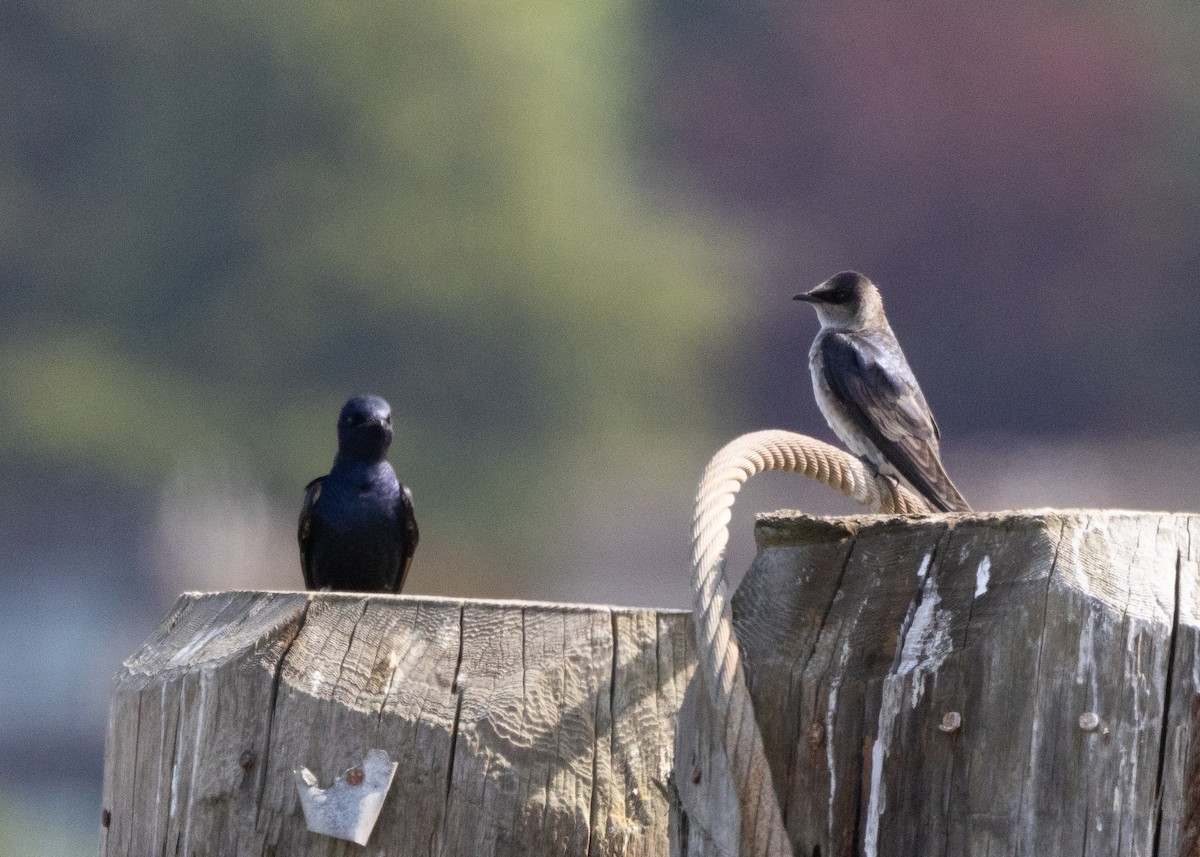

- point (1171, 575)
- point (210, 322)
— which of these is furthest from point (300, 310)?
point (1171, 575)

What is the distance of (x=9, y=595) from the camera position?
955 centimetres

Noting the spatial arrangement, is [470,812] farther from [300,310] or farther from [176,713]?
[300,310]

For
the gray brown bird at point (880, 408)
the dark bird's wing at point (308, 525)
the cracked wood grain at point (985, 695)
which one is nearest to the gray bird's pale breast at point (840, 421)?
the gray brown bird at point (880, 408)

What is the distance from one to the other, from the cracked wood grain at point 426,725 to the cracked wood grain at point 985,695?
0.39 meters

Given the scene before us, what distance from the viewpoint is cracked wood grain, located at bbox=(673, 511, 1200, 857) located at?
1461 mm

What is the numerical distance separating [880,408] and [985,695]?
3413 mm

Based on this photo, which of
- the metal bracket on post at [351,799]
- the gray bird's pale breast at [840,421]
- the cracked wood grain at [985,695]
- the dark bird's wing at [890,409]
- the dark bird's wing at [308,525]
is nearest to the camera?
the cracked wood grain at [985,695]

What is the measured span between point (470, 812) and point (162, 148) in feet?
39.2

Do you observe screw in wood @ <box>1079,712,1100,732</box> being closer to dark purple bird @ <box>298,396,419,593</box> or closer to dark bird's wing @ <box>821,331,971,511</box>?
dark bird's wing @ <box>821,331,971,511</box>

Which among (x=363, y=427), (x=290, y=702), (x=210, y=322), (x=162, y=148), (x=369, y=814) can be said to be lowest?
(x=369, y=814)

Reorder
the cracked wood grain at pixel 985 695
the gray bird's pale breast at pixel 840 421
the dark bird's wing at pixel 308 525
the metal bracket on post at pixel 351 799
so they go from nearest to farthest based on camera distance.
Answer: the cracked wood grain at pixel 985 695
the metal bracket on post at pixel 351 799
the dark bird's wing at pixel 308 525
the gray bird's pale breast at pixel 840 421

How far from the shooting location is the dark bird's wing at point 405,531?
4.80m

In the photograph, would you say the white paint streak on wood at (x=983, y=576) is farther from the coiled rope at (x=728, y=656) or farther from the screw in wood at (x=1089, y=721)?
the coiled rope at (x=728, y=656)

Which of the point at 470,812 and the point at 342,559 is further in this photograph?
the point at 342,559
